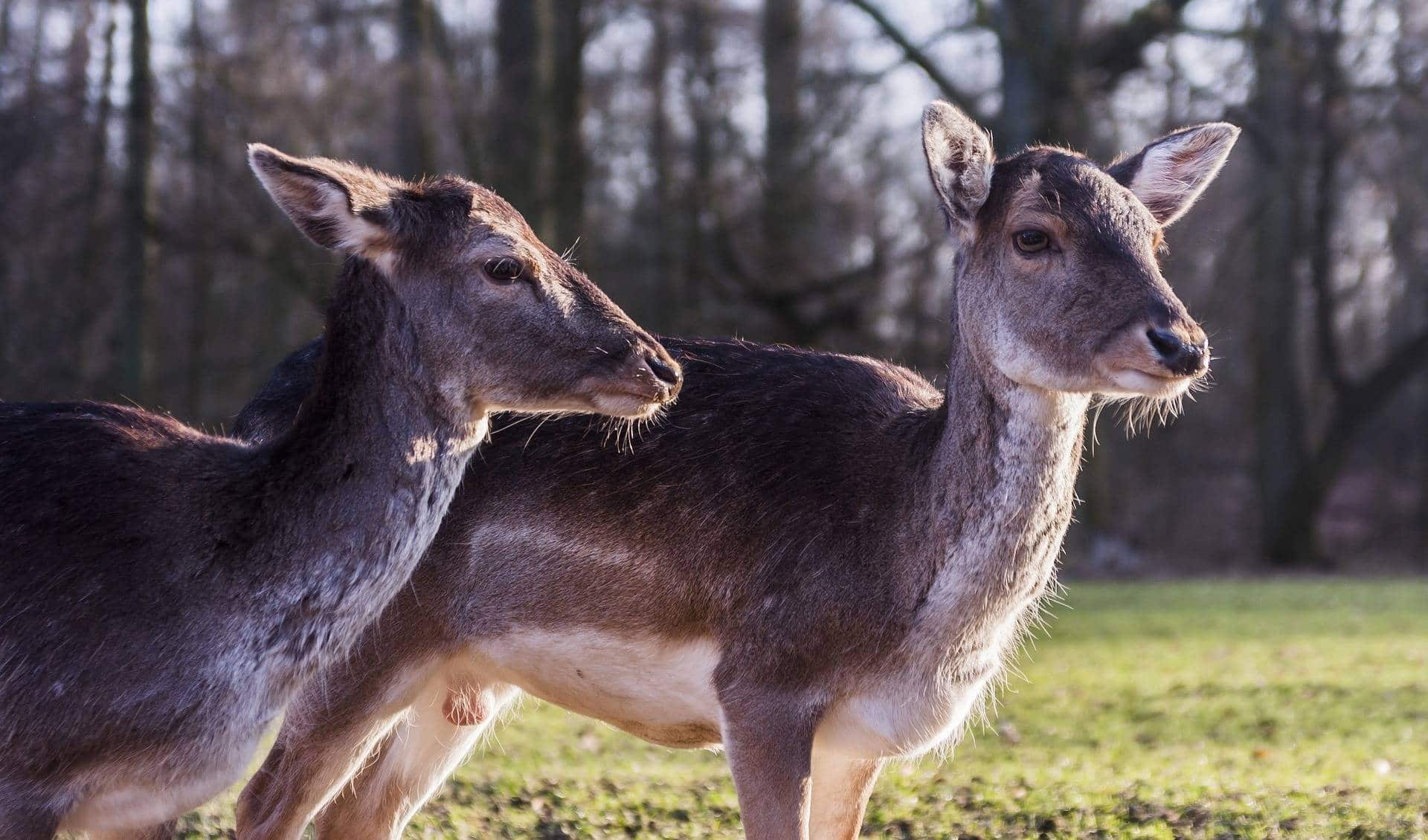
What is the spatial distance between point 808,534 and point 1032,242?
4.12 feet

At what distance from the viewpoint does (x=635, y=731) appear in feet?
18.6

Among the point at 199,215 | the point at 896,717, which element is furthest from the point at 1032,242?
the point at 199,215

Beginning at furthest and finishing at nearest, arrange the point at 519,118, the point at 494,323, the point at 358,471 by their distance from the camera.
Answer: the point at 519,118 → the point at 494,323 → the point at 358,471

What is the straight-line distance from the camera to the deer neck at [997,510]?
5.02 m

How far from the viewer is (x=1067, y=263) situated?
16.1 feet

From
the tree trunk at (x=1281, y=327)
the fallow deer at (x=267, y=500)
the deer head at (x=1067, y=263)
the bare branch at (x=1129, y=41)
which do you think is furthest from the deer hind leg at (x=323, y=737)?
the tree trunk at (x=1281, y=327)

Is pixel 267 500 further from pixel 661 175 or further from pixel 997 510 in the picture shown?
pixel 661 175

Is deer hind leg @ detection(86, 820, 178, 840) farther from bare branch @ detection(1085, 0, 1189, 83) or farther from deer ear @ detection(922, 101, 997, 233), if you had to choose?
bare branch @ detection(1085, 0, 1189, 83)

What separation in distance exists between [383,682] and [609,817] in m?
1.75

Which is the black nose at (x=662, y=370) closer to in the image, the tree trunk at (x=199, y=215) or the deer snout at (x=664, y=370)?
the deer snout at (x=664, y=370)

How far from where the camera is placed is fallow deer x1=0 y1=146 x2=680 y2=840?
4.12m

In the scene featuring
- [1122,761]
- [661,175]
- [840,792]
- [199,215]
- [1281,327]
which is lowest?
[1281,327]

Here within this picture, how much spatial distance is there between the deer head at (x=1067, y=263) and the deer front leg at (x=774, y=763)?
1.36 meters

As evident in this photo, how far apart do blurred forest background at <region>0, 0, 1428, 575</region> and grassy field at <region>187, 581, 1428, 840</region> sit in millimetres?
5111
